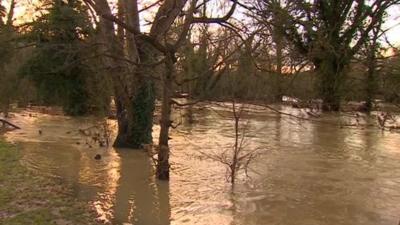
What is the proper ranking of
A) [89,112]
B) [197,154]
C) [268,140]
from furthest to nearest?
[89,112], [268,140], [197,154]

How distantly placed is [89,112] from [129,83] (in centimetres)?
1378

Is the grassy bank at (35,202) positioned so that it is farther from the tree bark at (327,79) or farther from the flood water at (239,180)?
the tree bark at (327,79)

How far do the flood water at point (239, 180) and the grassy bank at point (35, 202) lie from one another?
42 cm

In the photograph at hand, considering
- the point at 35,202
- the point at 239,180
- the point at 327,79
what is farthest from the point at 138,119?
the point at 327,79

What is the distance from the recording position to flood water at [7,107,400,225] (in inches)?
390

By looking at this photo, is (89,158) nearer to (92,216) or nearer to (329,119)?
(92,216)

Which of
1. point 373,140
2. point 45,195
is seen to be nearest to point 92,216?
point 45,195

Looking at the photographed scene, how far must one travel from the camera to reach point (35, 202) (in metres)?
9.50

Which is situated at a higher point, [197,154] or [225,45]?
[225,45]

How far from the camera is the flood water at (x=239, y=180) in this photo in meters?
9.90

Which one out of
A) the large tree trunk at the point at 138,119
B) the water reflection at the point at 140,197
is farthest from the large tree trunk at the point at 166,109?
the large tree trunk at the point at 138,119

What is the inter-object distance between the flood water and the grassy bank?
0.42 m

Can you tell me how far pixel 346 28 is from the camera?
35.8 m

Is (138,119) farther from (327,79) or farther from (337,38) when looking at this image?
(327,79)
